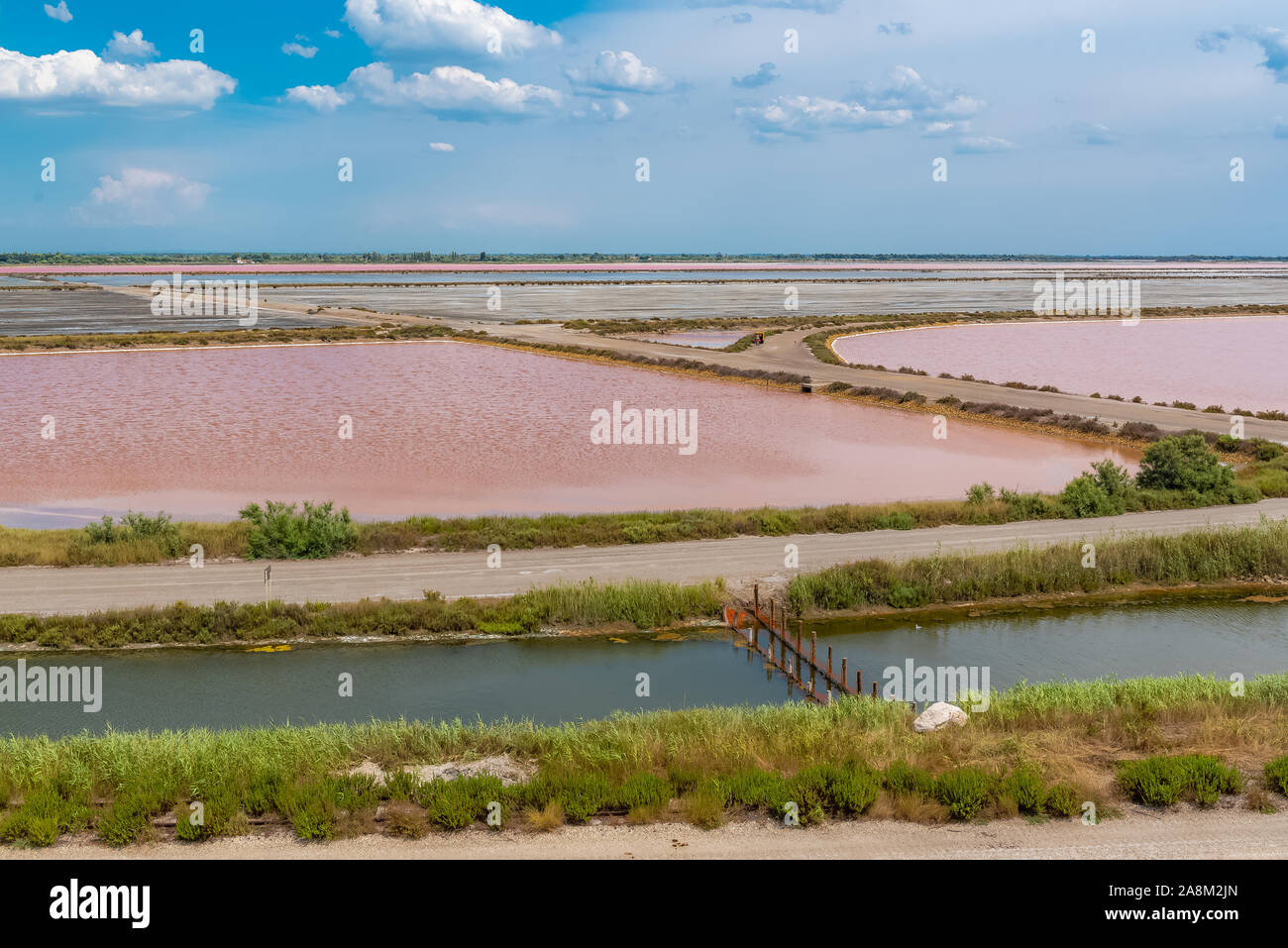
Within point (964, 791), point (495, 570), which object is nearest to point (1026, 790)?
point (964, 791)

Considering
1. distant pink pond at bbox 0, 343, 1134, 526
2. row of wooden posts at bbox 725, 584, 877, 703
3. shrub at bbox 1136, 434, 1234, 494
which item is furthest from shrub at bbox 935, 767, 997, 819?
shrub at bbox 1136, 434, 1234, 494

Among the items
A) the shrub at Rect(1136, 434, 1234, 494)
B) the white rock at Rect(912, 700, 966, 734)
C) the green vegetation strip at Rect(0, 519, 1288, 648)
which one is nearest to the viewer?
the white rock at Rect(912, 700, 966, 734)

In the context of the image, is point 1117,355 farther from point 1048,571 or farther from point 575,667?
point 575,667

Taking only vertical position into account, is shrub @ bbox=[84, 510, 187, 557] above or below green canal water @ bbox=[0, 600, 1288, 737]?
above

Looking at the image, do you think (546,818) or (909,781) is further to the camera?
(909,781)

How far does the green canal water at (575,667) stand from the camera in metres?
13.6

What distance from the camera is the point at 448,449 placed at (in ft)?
106

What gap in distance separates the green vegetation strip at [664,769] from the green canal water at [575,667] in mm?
1336

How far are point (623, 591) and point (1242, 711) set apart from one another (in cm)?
895

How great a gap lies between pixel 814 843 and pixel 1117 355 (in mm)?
58619

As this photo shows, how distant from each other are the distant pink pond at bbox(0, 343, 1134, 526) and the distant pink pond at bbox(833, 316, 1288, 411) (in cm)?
1302

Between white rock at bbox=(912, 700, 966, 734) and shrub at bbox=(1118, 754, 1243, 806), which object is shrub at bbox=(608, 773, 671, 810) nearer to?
white rock at bbox=(912, 700, 966, 734)

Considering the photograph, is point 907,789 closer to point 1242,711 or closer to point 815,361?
point 1242,711

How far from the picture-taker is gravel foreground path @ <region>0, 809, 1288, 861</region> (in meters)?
8.78
